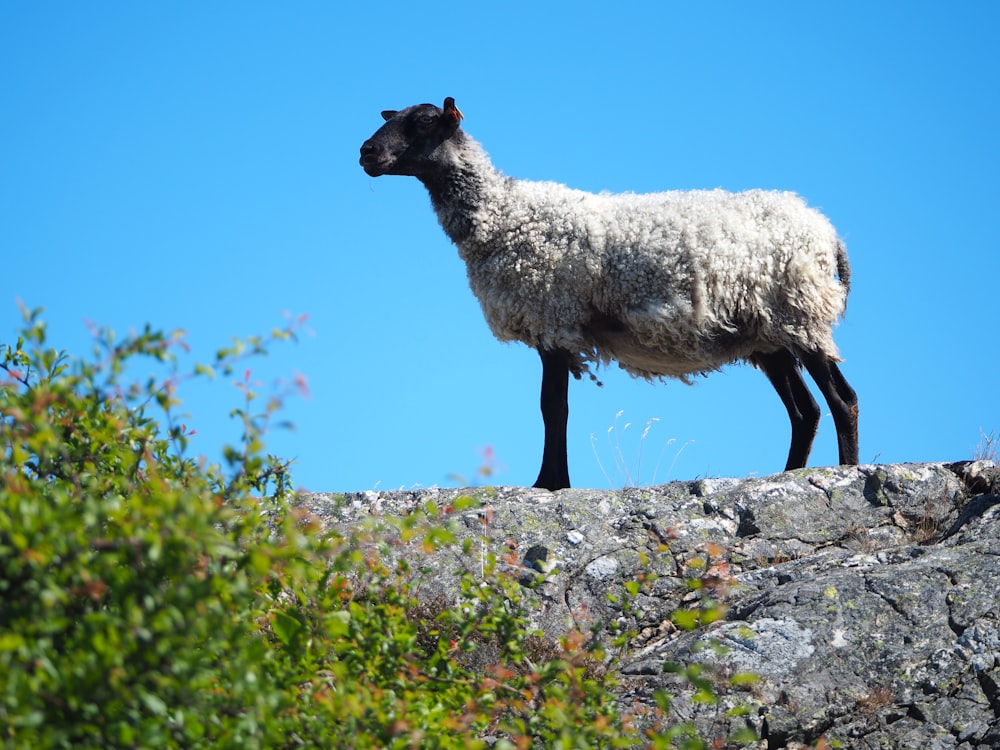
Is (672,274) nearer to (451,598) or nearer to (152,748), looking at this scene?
(451,598)

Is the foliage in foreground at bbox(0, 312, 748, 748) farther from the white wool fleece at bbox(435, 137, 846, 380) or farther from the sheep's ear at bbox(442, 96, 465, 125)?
the sheep's ear at bbox(442, 96, 465, 125)

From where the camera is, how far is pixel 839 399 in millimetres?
9477

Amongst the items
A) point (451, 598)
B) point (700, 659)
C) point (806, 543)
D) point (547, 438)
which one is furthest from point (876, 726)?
point (547, 438)

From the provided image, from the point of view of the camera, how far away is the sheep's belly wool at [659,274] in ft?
30.3

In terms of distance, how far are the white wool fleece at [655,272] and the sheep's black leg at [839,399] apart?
13 centimetres

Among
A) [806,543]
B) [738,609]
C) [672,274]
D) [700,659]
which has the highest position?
A: [672,274]

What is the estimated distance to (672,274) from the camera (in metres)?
9.18

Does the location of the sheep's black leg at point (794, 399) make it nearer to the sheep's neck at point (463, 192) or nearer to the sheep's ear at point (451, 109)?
the sheep's neck at point (463, 192)

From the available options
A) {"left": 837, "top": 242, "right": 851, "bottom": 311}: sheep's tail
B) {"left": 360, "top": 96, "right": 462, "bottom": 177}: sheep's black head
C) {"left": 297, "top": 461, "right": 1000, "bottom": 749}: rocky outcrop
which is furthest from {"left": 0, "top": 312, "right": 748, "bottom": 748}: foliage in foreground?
{"left": 837, "top": 242, "right": 851, "bottom": 311}: sheep's tail

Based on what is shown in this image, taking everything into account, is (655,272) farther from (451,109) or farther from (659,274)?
(451,109)

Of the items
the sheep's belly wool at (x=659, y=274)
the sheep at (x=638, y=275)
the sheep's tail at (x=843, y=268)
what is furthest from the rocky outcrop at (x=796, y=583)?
the sheep's tail at (x=843, y=268)

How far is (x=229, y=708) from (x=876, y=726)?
13.3ft

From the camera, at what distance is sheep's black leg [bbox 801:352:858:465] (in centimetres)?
945

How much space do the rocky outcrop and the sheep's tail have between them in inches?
80.4
